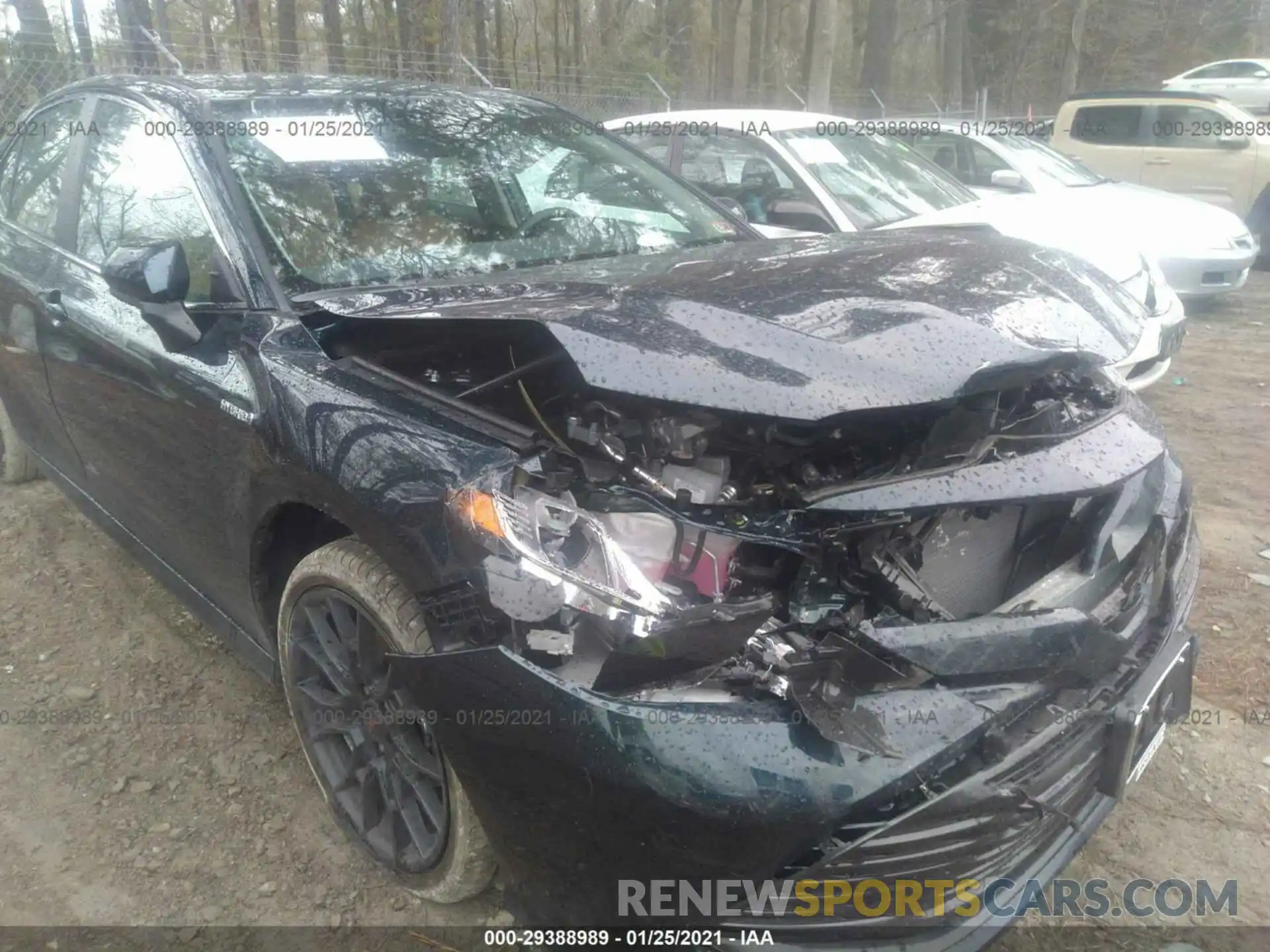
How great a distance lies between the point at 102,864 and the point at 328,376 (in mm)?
1350

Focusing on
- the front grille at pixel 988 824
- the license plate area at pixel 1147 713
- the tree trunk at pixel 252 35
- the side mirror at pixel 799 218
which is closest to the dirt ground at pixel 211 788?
the license plate area at pixel 1147 713

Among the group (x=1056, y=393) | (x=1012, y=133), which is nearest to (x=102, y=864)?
(x=1056, y=393)

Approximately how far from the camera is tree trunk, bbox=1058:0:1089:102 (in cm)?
2223

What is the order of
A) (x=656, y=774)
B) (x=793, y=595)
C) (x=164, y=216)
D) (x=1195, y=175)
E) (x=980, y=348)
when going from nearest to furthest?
(x=656, y=774)
(x=793, y=595)
(x=980, y=348)
(x=164, y=216)
(x=1195, y=175)

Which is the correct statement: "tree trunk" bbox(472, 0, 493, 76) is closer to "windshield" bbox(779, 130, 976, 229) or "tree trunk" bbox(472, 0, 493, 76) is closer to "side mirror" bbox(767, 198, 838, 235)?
"windshield" bbox(779, 130, 976, 229)

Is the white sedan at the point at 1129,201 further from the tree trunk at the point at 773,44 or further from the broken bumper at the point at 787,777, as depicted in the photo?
the tree trunk at the point at 773,44

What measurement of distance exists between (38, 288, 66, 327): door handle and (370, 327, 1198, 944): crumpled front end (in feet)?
5.75

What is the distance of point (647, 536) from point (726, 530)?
146 millimetres

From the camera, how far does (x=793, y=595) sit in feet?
5.62

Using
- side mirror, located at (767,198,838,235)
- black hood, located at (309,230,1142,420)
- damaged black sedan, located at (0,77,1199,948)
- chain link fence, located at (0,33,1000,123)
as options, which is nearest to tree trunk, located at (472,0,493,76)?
chain link fence, located at (0,33,1000,123)

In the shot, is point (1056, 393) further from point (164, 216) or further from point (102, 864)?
point (102, 864)

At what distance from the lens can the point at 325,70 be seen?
974 centimetres

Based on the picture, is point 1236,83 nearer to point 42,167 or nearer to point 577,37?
point 577,37

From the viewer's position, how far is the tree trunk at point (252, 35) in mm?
9930
